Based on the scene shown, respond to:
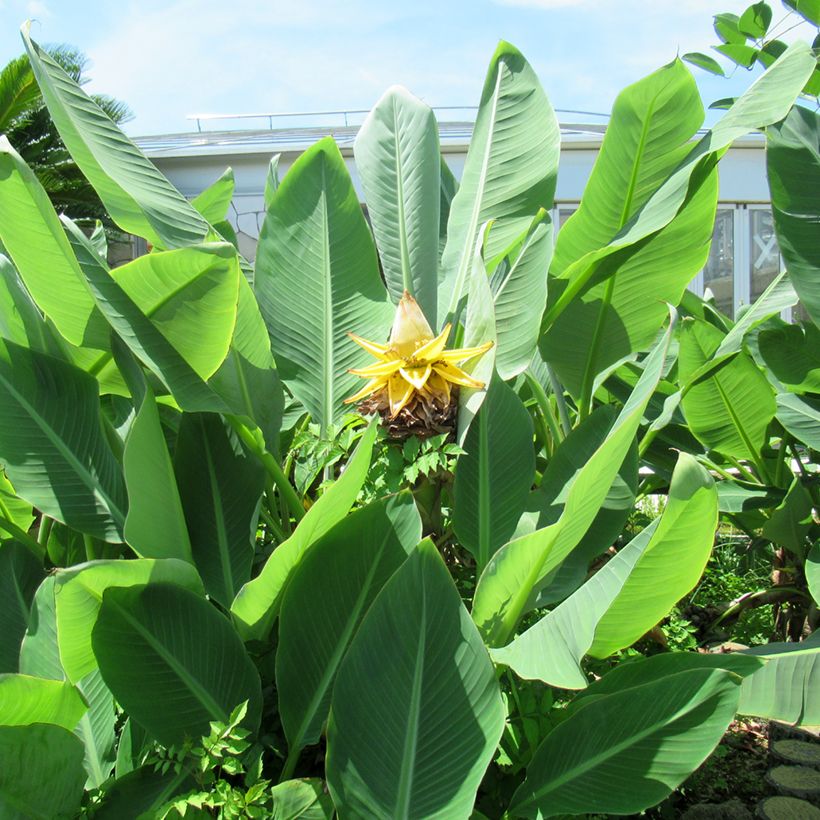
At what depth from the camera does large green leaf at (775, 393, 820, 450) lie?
1849mm

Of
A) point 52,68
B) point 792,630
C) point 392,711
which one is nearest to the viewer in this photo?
point 392,711

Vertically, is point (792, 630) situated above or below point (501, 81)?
below

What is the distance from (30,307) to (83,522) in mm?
376

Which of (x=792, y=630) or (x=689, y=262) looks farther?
(x=792, y=630)

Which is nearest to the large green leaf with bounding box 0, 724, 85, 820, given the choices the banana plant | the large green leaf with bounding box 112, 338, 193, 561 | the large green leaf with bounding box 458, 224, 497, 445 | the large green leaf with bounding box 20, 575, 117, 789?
the banana plant

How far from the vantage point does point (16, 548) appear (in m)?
1.59

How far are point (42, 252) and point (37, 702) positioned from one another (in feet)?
2.13

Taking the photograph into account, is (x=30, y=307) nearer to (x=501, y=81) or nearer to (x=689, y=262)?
(x=501, y=81)

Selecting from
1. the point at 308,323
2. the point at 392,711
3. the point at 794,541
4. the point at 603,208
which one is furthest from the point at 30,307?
the point at 794,541

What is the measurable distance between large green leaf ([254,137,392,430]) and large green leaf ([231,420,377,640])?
1.28 ft

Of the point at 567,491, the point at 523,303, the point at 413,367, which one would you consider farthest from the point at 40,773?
the point at 523,303

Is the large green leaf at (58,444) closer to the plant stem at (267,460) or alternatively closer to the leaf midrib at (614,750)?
the plant stem at (267,460)

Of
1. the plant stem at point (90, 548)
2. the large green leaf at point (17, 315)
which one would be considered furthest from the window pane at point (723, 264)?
the large green leaf at point (17, 315)

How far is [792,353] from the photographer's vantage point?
1883 mm
